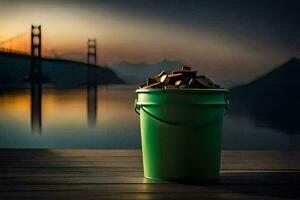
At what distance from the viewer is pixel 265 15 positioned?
5141mm

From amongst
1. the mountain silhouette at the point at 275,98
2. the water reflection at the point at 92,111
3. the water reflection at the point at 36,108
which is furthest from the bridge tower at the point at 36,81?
the mountain silhouette at the point at 275,98

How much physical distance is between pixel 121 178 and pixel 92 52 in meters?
2.55

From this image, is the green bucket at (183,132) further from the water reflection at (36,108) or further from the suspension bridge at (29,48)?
the water reflection at (36,108)

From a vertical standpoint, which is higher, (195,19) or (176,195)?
(195,19)

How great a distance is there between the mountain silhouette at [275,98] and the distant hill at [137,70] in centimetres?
73

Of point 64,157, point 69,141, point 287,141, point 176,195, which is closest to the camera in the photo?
point 176,195

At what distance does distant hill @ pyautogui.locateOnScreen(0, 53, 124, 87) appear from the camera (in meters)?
5.13

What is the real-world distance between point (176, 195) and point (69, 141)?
2966 mm

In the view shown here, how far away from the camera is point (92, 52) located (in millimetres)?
4852

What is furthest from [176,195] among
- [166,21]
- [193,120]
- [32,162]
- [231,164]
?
[166,21]

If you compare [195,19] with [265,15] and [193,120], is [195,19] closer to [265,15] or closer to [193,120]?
[265,15]

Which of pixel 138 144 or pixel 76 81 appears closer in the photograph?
pixel 138 144

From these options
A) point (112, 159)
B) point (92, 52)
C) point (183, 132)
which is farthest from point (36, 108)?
point (183, 132)

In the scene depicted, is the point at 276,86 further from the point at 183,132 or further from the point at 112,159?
the point at 183,132
